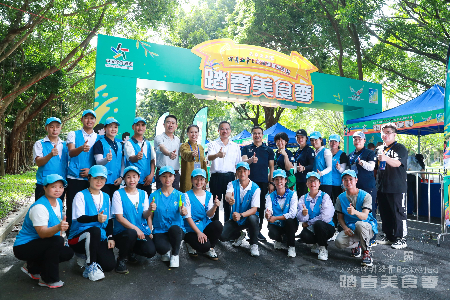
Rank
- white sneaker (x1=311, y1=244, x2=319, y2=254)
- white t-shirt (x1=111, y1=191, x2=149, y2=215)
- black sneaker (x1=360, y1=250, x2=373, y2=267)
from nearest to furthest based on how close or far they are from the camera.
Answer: white t-shirt (x1=111, y1=191, x2=149, y2=215)
black sneaker (x1=360, y1=250, x2=373, y2=267)
white sneaker (x1=311, y1=244, x2=319, y2=254)

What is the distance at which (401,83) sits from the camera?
14.0 m

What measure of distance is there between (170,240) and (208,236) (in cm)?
54

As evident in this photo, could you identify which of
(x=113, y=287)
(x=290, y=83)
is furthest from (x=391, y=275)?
(x=290, y=83)

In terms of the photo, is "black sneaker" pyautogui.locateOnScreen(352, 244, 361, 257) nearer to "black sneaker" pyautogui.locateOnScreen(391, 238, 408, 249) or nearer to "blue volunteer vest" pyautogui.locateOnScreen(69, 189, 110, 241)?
"black sneaker" pyautogui.locateOnScreen(391, 238, 408, 249)

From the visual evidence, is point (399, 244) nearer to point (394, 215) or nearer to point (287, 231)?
point (394, 215)

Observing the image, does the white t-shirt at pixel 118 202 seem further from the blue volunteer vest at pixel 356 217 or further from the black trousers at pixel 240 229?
the blue volunteer vest at pixel 356 217

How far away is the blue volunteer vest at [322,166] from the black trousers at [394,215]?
85 cm

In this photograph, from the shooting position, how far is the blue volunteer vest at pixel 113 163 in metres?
4.34

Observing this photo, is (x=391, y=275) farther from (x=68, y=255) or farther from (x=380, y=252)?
(x=68, y=255)

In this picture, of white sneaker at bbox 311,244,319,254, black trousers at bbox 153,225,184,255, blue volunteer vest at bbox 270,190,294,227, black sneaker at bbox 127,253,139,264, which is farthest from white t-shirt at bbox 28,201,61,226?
white sneaker at bbox 311,244,319,254

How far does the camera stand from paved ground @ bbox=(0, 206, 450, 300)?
3125mm

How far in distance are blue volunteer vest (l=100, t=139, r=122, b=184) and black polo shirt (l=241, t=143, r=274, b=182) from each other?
202cm

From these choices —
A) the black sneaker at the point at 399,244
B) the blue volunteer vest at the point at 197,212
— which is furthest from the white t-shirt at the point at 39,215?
the black sneaker at the point at 399,244

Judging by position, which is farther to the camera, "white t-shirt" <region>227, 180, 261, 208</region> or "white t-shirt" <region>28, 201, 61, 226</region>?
"white t-shirt" <region>227, 180, 261, 208</region>
